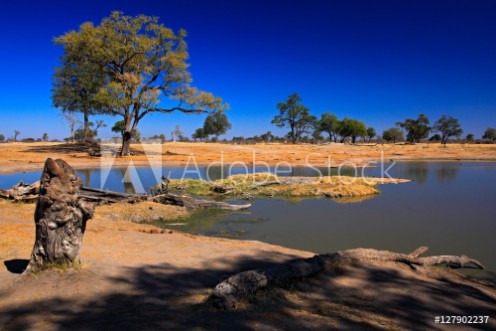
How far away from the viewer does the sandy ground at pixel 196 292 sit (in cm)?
432

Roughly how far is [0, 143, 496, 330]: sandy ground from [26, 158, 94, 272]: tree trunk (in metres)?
0.29

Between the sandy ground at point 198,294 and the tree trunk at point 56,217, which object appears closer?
the sandy ground at point 198,294

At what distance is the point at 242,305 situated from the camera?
189 inches

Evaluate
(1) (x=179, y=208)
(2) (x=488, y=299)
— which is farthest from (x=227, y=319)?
(1) (x=179, y=208)

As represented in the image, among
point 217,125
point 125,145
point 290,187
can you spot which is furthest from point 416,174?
point 217,125

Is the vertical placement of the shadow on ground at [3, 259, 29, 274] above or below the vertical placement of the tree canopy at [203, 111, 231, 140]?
below

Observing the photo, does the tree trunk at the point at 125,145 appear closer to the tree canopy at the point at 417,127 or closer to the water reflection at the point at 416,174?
the water reflection at the point at 416,174

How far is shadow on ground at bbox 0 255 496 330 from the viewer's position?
4.23m

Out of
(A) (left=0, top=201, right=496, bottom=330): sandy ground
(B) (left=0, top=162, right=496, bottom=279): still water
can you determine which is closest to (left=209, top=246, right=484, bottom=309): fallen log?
(A) (left=0, top=201, right=496, bottom=330): sandy ground

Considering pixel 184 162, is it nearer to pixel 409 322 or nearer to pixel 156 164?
pixel 156 164

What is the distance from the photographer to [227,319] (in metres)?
4.29

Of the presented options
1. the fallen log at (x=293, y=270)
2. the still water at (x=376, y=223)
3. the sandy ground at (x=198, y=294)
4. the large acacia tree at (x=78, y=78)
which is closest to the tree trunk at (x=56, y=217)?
the sandy ground at (x=198, y=294)

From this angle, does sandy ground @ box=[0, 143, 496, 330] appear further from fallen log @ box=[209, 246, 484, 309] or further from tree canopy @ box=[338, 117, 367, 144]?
tree canopy @ box=[338, 117, 367, 144]

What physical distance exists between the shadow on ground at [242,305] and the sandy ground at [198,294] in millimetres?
14
